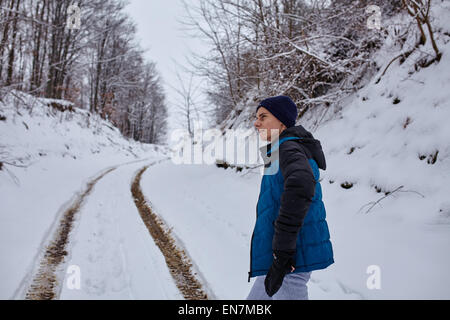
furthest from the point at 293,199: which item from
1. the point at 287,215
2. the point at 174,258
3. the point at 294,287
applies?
the point at 174,258

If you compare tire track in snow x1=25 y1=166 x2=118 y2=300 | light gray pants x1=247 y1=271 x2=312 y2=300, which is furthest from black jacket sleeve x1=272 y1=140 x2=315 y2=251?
tire track in snow x1=25 y1=166 x2=118 y2=300

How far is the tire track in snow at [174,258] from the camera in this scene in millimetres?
3057

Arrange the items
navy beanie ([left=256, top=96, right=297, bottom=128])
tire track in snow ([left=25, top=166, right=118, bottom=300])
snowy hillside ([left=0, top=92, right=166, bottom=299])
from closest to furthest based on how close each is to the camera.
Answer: navy beanie ([left=256, top=96, right=297, bottom=128]), tire track in snow ([left=25, top=166, right=118, bottom=300]), snowy hillside ([left=0, top=92, right=166, bottom=299])

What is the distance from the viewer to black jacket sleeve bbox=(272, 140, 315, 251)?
1.34 meters

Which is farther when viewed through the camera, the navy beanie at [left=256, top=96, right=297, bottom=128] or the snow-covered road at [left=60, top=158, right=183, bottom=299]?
the snow-covered road at [left=60, top=158, right=183, bottom=299]

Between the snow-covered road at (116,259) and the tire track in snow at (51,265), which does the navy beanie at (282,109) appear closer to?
the snow-covered road at (116,259)

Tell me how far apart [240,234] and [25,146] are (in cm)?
971

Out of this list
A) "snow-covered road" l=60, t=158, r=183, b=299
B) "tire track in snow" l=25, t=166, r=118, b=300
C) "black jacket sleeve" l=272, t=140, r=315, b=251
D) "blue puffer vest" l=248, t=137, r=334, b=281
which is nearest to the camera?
"black jacket sleeve" l=272, t=140, r=315, b=251

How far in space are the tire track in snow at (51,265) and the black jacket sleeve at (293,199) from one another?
9.25 ft

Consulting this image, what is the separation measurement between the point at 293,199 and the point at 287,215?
95mm

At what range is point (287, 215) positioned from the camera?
53.7 inches

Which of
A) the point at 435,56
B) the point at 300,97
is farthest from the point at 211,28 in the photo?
the point at 435,56

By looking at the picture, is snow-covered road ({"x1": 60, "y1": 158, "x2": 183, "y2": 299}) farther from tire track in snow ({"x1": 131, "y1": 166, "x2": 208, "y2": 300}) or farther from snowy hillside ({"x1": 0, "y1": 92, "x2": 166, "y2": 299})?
snowy hillside ({"x1": 0, "y1": 92, "x2": 166, "y2": 299})

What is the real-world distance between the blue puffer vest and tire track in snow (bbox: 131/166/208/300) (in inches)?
67.3
